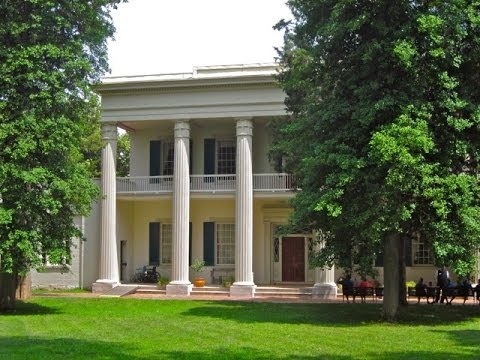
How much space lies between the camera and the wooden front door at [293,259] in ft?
103

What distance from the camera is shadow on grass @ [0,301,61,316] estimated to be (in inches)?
794

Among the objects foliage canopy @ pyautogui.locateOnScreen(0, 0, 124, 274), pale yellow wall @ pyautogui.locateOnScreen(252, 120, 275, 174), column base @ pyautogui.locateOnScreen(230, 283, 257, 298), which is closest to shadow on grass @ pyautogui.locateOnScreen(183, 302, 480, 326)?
column base @ pyautogui.locateOnScreen(230, 283, 257, 298)

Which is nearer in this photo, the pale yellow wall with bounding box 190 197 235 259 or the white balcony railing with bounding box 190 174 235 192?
the white balcony railing with bounding box 190 174 235 192

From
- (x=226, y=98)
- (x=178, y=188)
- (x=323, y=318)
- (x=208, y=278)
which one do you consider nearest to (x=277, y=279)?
(x=208, y=278)

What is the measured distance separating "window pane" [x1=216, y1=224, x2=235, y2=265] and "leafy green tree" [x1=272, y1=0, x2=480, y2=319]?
13.8 m

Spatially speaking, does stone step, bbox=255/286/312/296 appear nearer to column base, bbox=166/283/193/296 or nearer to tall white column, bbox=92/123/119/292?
column base, bbox=166/283/193/296

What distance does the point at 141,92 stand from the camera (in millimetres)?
29984

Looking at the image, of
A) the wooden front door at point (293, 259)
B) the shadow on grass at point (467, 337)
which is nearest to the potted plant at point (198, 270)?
the wooden front door at point (293, 259)

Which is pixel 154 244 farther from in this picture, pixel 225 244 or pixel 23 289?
pixel 23 289

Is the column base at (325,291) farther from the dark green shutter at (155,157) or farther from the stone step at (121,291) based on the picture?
the dark green shutter at (155,157)

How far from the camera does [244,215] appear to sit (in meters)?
28.4

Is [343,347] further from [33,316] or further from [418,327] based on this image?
[33,316]

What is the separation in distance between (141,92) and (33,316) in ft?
43.8

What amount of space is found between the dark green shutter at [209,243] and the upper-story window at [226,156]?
102 inches
